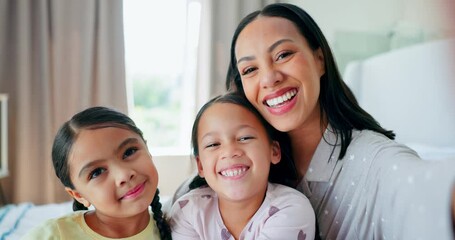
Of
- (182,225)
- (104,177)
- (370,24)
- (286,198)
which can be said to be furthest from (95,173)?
(370,24)

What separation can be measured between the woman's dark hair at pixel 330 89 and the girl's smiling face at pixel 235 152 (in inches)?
7.8

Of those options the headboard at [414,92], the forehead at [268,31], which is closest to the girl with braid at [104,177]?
the forehead at [268,31]

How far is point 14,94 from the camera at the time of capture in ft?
9.55

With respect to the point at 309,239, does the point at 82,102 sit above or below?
below

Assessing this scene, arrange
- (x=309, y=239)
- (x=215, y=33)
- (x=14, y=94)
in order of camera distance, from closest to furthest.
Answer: (x=309, y=239), (x=14, y=94), (x=215, y=33)

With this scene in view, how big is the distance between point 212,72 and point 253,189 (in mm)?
2464

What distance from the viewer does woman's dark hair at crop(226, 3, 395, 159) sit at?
1023 mm

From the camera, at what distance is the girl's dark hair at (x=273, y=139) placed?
1026 millimetres

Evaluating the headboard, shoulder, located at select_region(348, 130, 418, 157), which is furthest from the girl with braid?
the headboard

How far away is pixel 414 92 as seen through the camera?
7.13 ft

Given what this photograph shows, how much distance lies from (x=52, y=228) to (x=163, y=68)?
8.56 feet

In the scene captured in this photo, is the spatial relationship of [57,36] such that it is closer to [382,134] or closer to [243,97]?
[243,97]

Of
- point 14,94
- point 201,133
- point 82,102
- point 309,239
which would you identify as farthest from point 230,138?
point 14,94

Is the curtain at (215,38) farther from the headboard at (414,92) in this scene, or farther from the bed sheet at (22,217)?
the bed sheet at (22,217)
